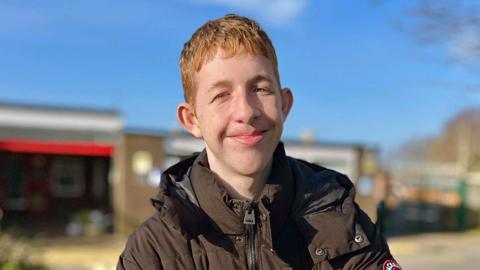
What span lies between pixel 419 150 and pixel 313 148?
40555 mm

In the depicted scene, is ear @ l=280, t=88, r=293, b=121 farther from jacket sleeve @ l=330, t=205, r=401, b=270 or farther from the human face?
jacket sleeve @ l=330, t=205, r=401, b=270

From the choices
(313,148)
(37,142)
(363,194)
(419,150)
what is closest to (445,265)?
(363,194)

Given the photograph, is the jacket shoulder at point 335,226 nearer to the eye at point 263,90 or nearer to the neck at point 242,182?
the neck at point 242,182

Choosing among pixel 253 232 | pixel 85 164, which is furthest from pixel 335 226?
pixel 85 164

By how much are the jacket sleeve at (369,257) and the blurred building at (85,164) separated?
44.8 ft

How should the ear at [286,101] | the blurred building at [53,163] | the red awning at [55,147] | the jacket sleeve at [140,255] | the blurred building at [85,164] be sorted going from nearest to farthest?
the jacket sleeve at [140,255], the ear at [286,101], the blurred building at [85,164], the red awning at [55,147], the blurred building at [53,163]

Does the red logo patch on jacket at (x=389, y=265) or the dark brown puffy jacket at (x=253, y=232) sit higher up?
the dark brown puffy jacket at (x=253, y=232)

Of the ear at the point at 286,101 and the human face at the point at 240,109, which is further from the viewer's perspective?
the ear at the point at 286,101

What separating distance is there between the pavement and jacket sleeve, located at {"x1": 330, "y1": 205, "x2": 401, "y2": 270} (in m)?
9.39

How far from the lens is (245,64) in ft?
5.36

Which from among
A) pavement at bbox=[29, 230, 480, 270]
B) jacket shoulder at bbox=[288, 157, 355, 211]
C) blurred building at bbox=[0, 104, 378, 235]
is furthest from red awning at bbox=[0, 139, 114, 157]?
jacket shoulder at bbox=[288, 157, 355, 211]

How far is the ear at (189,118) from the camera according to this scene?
70.2 inches

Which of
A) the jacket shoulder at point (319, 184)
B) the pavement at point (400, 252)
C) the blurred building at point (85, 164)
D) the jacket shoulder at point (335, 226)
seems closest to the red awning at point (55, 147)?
the blurred building at point (85, 164)

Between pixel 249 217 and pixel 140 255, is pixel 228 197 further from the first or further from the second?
pixel 140 255
